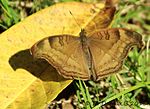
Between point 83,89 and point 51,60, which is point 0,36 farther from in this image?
point 83,89

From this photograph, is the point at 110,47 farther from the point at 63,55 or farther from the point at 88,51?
the point at 63,55

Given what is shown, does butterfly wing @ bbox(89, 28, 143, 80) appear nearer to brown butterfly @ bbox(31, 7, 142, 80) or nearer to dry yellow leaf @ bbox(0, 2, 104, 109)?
brown butterfly @ bbox(31, 7, 142, 80)

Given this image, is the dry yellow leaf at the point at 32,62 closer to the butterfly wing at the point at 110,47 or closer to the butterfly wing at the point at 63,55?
the butterfly wing at the point at 63,55

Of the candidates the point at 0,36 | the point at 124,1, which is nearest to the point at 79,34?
the point at 0,36

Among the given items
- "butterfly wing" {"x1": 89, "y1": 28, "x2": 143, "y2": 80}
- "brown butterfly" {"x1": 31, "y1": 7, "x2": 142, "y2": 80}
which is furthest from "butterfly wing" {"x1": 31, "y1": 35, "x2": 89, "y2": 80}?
"butterfly wing" {"x1": 89, "y1": 28, "x2": 143, "y2": 80}

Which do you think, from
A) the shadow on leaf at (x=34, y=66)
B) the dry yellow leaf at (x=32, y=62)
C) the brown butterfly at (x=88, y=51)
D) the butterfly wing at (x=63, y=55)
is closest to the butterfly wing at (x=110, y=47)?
the brown butterfly at (x=88, y=51)
